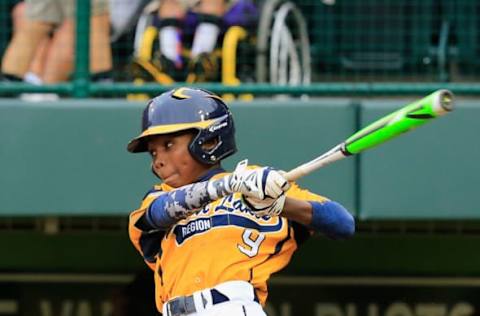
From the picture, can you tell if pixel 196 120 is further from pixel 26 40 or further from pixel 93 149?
pixel 26 40

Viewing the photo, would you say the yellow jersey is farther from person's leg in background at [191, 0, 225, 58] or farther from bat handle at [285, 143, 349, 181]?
person's leg in background at [191, 0, 225, 58]

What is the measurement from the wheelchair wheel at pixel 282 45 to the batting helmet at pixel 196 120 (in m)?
2.32

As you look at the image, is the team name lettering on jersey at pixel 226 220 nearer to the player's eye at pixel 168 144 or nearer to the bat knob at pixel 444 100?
the player's eye at pixel 168 144

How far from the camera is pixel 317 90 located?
5789mm

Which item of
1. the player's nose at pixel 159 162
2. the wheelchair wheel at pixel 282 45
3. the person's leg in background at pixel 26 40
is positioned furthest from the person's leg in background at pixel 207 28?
the player's nose at pixel 159 162

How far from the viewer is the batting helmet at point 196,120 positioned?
12.9 feet

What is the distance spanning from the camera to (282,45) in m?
6.54

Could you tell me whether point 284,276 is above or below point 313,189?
below

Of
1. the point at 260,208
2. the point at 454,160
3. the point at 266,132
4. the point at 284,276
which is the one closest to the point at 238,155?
the point at 266,132

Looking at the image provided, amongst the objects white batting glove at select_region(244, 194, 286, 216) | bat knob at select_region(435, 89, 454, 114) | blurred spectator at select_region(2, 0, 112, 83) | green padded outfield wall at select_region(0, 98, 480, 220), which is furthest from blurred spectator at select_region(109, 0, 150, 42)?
bat knob at select_region(435, 89, 454, 114)

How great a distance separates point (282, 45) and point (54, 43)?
1.14m

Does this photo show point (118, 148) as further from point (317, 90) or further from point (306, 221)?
point (306, 221)

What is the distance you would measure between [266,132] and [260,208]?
1.98 metres

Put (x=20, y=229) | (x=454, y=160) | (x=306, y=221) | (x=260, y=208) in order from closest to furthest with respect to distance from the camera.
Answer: (x=260, y=208) < (x=306, y=221) < (x=454, y=160) < (x=20, y=229)
